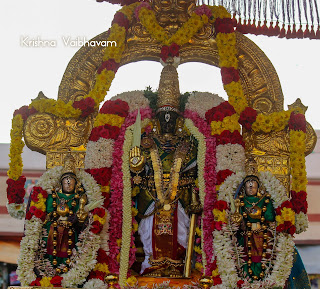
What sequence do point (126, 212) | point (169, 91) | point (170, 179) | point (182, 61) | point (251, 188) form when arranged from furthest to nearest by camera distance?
point (182, 61) < point (169, 91) < point (170, 179) < point (126, 212) < point (251, 188)

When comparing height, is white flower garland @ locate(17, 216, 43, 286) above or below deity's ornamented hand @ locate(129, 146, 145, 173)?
below

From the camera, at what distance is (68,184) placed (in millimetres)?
7258

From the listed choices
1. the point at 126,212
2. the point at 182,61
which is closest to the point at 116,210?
the point at 126,212

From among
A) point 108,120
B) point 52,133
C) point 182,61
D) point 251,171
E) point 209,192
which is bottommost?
point 209,192

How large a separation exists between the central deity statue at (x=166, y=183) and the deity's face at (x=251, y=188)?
74 centimetres

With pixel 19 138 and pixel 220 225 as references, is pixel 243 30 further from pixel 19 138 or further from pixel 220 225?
pixel 19 138

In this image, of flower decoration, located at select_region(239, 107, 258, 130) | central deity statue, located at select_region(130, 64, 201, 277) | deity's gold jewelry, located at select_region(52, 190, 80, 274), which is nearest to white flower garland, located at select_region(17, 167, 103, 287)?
deity's gold jewelry, located at select_region(52, 190, 80, 274)

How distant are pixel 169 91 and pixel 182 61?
689 millimetres

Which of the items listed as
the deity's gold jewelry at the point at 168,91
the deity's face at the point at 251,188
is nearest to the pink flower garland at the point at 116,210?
the deity's gold jewelry at the point at 168,91

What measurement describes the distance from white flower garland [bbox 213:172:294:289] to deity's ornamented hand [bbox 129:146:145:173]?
42.6 inches

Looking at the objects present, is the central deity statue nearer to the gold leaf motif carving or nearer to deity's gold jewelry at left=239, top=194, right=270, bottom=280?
deity's gold jewelry at left=239, top=194, right=270, bottom=280

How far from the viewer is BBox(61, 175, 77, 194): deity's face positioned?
7254 millimetres

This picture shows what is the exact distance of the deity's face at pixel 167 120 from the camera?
7.94 meters

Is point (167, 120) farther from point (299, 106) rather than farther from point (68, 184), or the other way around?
point (299, 106)
